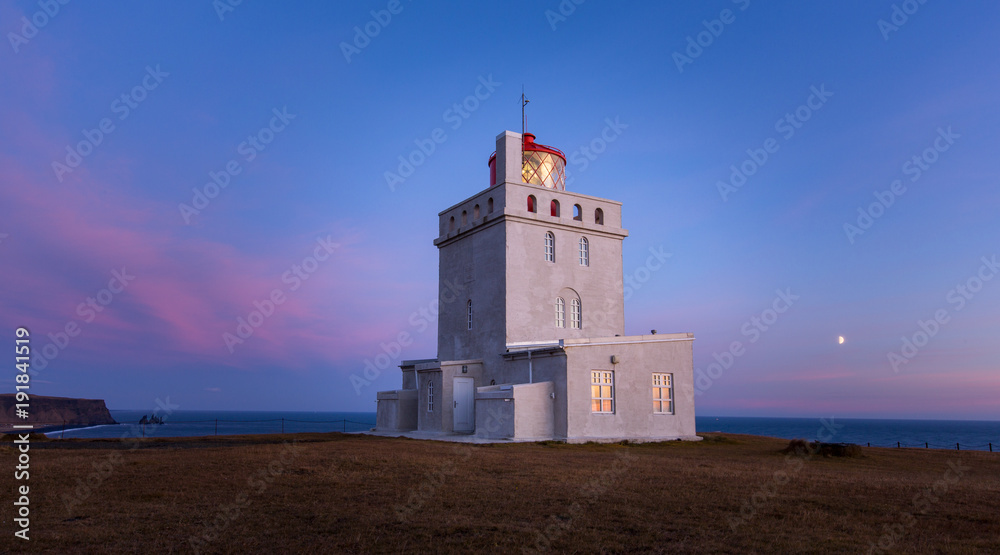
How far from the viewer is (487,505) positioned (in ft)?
31.1

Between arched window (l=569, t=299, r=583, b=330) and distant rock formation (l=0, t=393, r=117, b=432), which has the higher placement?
arched window (l=569, t=299, r=583, b=330)

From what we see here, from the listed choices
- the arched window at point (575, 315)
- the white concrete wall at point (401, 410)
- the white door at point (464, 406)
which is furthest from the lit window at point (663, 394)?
the white concrete wall at point (401, 410)

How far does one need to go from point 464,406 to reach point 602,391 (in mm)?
6127

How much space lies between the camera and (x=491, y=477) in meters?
12.3

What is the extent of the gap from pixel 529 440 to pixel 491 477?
10058 mm

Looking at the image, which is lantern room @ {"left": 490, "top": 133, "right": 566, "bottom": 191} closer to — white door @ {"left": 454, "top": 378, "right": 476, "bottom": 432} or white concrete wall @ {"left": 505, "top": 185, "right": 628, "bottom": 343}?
white concrete wall @ {"left": 505, "top": 185, "right": 628, "bottom": 343}

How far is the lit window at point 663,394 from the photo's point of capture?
24172 mm

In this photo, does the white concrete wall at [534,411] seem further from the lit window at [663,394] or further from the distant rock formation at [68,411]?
the distant rock formation at [68,411]

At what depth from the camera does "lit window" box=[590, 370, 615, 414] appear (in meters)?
23.0

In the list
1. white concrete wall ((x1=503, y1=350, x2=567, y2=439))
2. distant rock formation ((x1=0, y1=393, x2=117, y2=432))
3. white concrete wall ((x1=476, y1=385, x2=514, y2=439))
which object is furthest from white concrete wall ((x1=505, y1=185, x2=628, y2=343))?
distant rock formation ((x1=0, y1=393, x2=117, y2=432))

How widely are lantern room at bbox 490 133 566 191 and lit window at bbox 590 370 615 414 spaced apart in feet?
30.1

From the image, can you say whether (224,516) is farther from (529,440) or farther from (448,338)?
(448,338)

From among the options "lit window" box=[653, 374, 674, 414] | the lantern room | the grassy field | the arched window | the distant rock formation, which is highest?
the lantern room

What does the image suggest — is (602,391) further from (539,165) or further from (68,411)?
(68,411)
